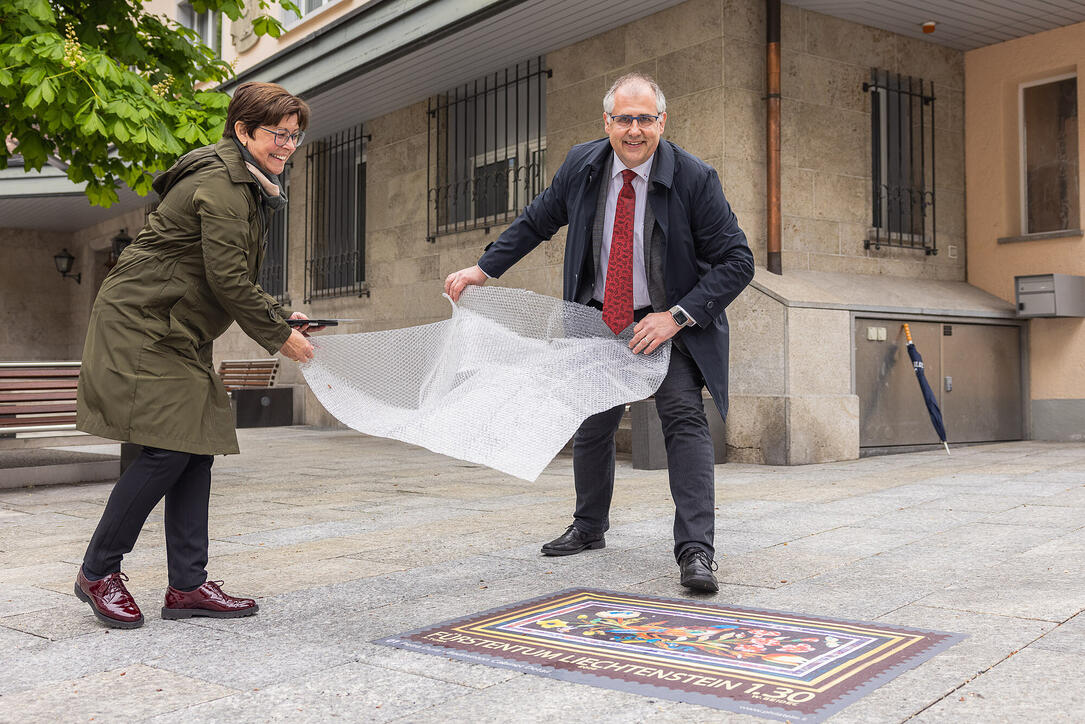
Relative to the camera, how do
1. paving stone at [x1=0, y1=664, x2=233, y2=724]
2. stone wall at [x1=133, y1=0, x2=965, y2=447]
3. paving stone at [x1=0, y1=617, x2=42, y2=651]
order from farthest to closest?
stone wall at [x1=133, y1=0, x2=965, y2=447]
paving stone at [x1=0, y1=617, x2=42, y2=651]
paving stone at [x1=0, y1=664, x2=233, y2=724]

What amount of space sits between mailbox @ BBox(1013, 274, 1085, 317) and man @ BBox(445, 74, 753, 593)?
760cm

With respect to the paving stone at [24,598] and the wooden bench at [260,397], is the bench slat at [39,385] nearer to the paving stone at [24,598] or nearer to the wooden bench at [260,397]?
the paving stone at [24,598]

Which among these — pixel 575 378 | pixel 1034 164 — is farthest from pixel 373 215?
pixel 575 378

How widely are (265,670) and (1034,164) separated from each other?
1083 cm

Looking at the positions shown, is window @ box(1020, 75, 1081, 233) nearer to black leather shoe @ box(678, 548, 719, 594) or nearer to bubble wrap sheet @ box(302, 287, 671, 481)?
bubble wrap sheet @ box(302, 287, 671, 481)

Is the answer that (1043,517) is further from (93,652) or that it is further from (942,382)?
(942,382)

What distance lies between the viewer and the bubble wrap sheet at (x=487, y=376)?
3.89m

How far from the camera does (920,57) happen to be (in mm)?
11133

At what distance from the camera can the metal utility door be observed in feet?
32.2

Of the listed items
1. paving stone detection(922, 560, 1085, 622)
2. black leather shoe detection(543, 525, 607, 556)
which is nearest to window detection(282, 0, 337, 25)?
black leather shoe detection(543, 525, 607, 556)

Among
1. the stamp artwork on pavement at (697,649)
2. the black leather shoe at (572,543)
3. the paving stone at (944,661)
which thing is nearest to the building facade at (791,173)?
the black leather shoe at (572,543)

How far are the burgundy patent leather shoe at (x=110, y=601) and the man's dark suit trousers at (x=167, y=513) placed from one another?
3cm

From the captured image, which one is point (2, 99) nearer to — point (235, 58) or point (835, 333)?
point (835, 333)

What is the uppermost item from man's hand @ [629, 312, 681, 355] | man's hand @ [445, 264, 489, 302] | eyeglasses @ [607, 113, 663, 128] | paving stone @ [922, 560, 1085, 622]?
eyeglasses @ [607, 113, 663, 128]
